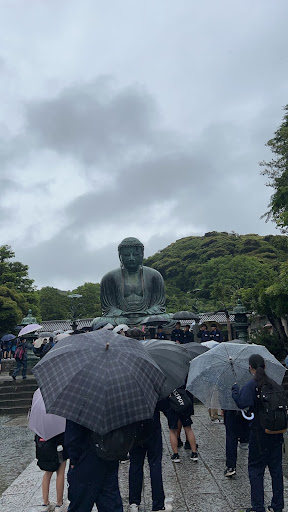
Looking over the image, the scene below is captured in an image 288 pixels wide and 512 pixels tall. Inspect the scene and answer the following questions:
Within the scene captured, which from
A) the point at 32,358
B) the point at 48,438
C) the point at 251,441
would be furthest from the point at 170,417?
the point at 32,358

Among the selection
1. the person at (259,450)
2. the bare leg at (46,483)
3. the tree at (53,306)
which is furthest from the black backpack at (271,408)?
the tree at (53,306)

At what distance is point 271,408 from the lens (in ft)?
12.7

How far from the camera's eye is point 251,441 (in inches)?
159

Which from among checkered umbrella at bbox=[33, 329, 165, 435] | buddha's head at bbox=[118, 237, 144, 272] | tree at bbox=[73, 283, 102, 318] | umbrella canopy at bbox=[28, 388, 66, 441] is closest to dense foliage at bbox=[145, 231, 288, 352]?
tree at bbox=[73, 283, 102, 318]

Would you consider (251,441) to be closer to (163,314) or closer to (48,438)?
(48,438)

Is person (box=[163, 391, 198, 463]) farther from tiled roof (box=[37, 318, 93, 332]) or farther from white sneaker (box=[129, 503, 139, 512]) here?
tiled roof (box=[37, 318, 93, 332])

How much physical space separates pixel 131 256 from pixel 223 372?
11495mm

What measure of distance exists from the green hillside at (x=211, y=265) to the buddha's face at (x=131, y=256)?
20.2 metres

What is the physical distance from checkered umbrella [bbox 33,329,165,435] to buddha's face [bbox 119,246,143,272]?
508 inches

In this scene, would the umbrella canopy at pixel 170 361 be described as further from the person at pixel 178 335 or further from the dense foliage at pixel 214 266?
the dense foliage at pixel 214 266

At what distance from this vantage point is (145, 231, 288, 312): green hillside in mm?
44781

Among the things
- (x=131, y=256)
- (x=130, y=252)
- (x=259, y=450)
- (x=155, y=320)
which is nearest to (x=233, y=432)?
(x=259, y=450)

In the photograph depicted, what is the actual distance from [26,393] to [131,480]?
8517mm

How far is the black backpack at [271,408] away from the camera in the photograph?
3.85 m
